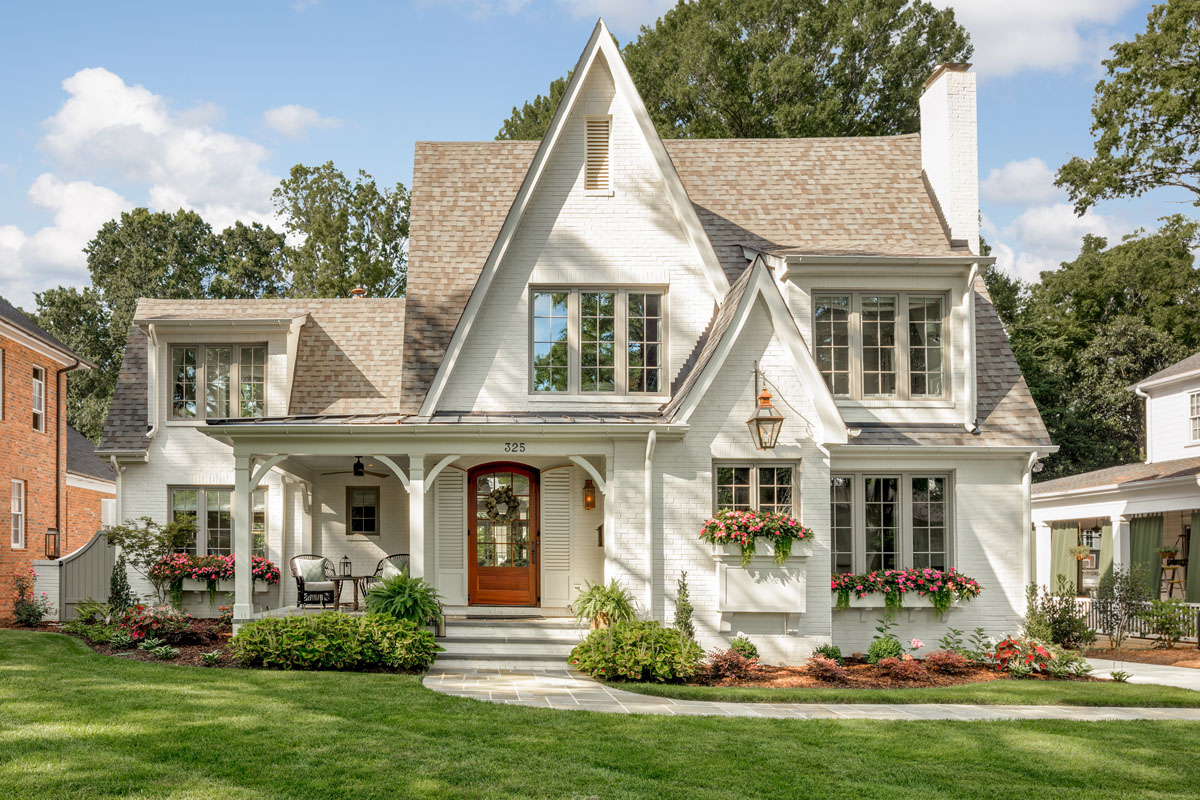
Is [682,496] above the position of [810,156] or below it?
below

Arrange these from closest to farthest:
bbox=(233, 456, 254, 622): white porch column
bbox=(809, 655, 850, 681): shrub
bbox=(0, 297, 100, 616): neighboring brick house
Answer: bbox=(809, 655, 850, 681): shrub, bbox=(233, 456, 254, 622): white porch column, bbox=(0, 297, 100, 616): neighboring brick house

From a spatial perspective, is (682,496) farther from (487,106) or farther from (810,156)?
(487,106)

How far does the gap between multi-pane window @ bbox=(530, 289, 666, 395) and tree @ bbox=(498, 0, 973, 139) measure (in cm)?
1753

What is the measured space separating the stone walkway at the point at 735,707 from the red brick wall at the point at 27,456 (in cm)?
1327

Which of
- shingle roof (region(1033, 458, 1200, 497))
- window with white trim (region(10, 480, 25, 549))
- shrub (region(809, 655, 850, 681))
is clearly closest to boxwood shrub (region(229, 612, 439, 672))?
shrub (region(809, 655, 850, 681))

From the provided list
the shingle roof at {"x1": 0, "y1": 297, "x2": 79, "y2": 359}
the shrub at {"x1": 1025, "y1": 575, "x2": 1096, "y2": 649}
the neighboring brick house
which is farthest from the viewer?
the neighboring brick house

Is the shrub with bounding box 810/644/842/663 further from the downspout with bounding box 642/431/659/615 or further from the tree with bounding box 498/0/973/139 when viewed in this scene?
the tree with bounding box 498/0/973/139

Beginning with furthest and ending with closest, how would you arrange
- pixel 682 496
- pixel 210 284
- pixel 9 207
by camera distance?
pixel 210 284, pixel 9 207, pixel 682 496

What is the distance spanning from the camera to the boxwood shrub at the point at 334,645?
466 inches

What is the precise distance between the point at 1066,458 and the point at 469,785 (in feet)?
103

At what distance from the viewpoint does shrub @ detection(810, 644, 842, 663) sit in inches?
516

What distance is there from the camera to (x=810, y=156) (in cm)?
1748

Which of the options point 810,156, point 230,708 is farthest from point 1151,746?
point 810,156

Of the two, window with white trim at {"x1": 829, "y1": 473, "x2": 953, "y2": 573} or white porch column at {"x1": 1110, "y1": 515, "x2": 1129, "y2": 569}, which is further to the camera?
white porch column at {"x1": 1110, "y1": 515, "x2": 1129, "y2": 569}
